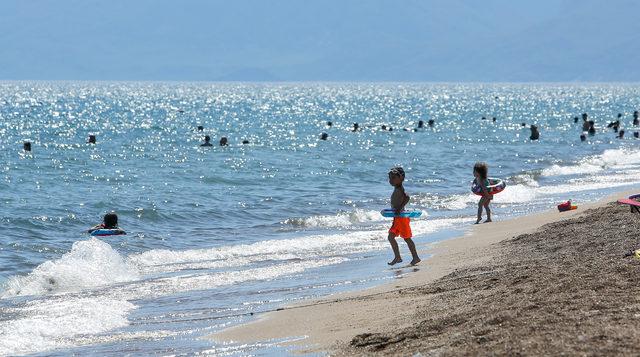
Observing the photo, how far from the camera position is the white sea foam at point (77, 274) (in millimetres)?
15898

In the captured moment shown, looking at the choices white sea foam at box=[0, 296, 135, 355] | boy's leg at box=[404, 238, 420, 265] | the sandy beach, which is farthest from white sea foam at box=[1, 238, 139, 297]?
the sandy beach

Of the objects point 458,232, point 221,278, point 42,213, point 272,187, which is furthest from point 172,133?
point 221,278

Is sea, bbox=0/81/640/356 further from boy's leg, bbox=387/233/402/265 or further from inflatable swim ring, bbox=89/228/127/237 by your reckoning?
boy's leg, bbox=387/233/402/265

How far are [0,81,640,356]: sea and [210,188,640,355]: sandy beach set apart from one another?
532 mm

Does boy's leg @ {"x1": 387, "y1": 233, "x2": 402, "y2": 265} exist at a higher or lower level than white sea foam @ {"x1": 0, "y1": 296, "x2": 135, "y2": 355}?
higher

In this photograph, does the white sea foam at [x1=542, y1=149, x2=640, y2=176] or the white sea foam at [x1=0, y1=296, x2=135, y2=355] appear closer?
the white sea foam at [x1=0, y1=296, x2=135, y2=355]

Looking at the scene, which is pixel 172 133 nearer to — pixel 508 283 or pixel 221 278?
pixel 221 278

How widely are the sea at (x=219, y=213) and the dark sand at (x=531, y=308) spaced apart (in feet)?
4.12

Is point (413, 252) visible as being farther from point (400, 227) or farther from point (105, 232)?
point (105, 232)

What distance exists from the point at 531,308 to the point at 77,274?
8.72 metres

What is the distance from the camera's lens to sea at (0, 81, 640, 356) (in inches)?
509

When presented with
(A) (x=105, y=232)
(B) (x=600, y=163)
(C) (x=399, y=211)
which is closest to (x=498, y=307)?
(C) (x=399, y=211)

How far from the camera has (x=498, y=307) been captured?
9.81 metres

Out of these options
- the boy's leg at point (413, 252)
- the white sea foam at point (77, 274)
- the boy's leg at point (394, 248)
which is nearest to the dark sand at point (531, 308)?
the boy's leg at point (413, 252)
